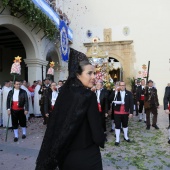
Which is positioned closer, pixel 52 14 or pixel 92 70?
pixel 92 70

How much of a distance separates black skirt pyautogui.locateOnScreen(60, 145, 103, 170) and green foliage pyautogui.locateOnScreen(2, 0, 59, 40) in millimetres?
8146

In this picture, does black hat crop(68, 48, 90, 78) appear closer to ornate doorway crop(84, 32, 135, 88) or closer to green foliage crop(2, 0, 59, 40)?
green foliage crop(2, 0, 59, 40)

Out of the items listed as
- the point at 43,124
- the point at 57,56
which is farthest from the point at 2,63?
the point at 43,124

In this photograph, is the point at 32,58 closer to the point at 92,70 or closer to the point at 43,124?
the point at 43,124

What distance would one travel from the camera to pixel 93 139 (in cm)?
192

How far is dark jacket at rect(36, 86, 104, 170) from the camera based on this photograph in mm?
1912

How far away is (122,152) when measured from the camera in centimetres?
574

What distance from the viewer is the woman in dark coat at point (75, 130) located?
1918 millimetres

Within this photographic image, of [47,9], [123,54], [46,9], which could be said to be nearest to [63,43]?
[46,9]

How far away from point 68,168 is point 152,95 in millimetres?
7313

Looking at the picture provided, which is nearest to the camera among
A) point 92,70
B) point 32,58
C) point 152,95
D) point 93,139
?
point 93,139

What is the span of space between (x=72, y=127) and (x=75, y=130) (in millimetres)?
Answer: 37

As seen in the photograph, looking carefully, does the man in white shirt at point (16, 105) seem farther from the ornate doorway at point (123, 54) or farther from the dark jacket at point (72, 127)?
the ornate doorway at point (123, 54)

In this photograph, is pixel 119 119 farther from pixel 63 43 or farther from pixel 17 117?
pixel 17 117
